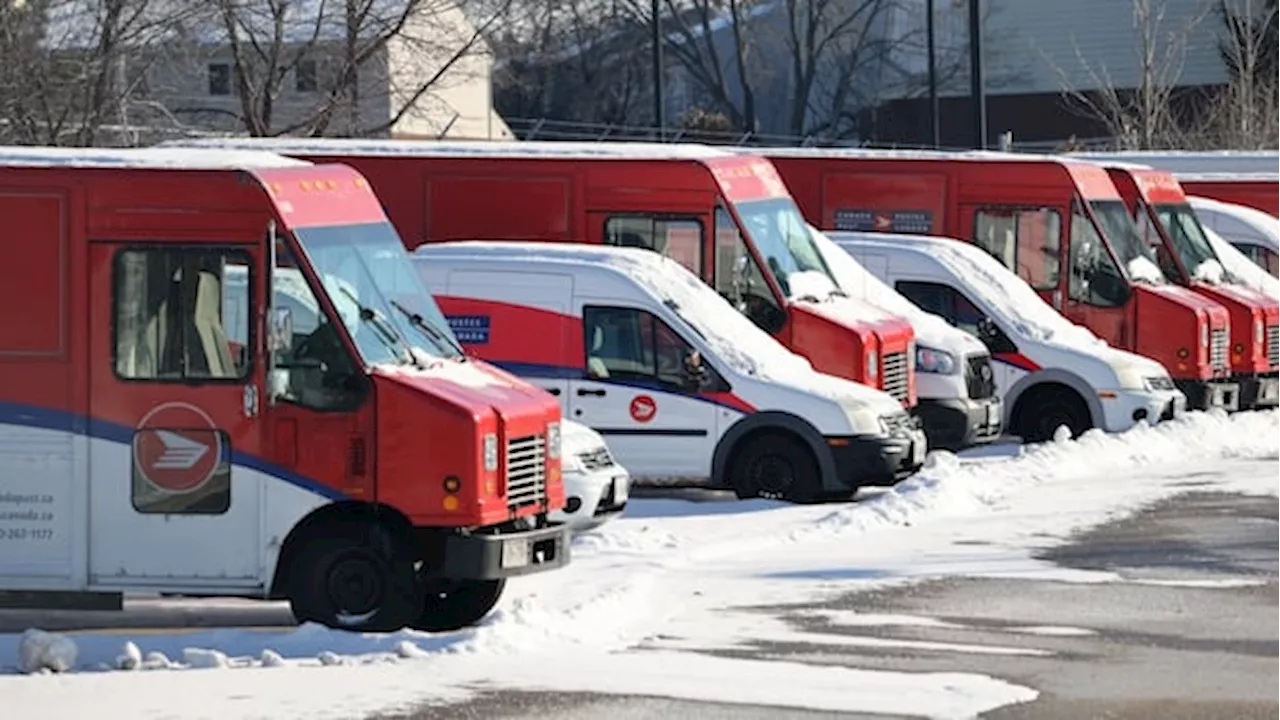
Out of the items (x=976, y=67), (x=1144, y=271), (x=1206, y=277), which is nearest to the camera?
(x=1144, y=271)

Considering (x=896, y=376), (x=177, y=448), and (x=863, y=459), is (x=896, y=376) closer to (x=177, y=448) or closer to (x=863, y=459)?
(x=863, y=459)

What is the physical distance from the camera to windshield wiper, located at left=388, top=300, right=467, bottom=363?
13.8m

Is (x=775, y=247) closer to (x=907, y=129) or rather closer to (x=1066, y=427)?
(x=1066, y=427)

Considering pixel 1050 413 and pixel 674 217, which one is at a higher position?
pixel 674 217

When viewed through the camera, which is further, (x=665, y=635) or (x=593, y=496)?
(x=593, y=496)

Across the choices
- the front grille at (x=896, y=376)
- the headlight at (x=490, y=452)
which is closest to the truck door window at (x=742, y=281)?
the front grille at (x=896, y=376)

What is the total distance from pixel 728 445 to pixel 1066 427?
523 cm

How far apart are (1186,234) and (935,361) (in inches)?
253

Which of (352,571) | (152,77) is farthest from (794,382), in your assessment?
(152,77)

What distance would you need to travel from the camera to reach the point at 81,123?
23672mm

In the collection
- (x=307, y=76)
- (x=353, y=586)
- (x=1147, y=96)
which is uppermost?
(x=1147, y=96)

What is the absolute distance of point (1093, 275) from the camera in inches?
1022

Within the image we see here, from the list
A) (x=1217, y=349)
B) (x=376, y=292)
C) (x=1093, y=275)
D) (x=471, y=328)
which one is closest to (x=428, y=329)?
(x=376, y=292)

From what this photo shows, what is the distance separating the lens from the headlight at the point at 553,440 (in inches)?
539
